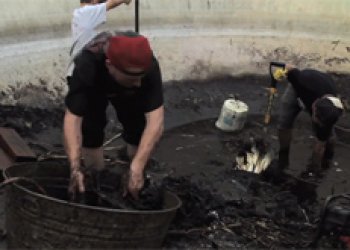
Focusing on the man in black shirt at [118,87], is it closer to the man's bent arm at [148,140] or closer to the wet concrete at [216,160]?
the man's bent arm at [148,140]

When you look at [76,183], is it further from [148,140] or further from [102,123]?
[102,123]

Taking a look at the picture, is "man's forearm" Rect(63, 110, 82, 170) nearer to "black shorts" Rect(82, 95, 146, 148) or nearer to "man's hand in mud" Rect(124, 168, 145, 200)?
"man's hand in mud" Rect(124, 168, 145, 200)

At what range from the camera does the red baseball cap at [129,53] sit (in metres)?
3.37

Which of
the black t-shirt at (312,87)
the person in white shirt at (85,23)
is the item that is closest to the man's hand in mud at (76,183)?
the person in white shirt at (85,23)

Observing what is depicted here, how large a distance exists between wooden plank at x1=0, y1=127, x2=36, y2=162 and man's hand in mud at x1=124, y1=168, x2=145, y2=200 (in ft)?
4.88

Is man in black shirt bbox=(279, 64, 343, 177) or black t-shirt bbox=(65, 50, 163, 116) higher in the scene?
black t-shirt bbox=(65, 50, 163, 116)

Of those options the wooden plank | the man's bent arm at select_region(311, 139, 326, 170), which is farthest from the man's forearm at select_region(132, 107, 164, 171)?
the man's bent arm at select_region(311, 139, 326, 170)

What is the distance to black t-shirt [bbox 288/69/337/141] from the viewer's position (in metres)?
5.82

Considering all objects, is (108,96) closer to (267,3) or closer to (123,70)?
(123,70)

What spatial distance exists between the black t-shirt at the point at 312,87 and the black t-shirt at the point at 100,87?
2.43 m

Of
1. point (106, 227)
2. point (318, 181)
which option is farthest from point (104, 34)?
point (318, 181)

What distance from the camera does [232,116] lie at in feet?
23.7

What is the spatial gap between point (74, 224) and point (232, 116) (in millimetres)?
4272

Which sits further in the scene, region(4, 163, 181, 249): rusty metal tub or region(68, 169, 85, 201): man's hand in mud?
region(68, 169, 85, 201): man's hand in mud
